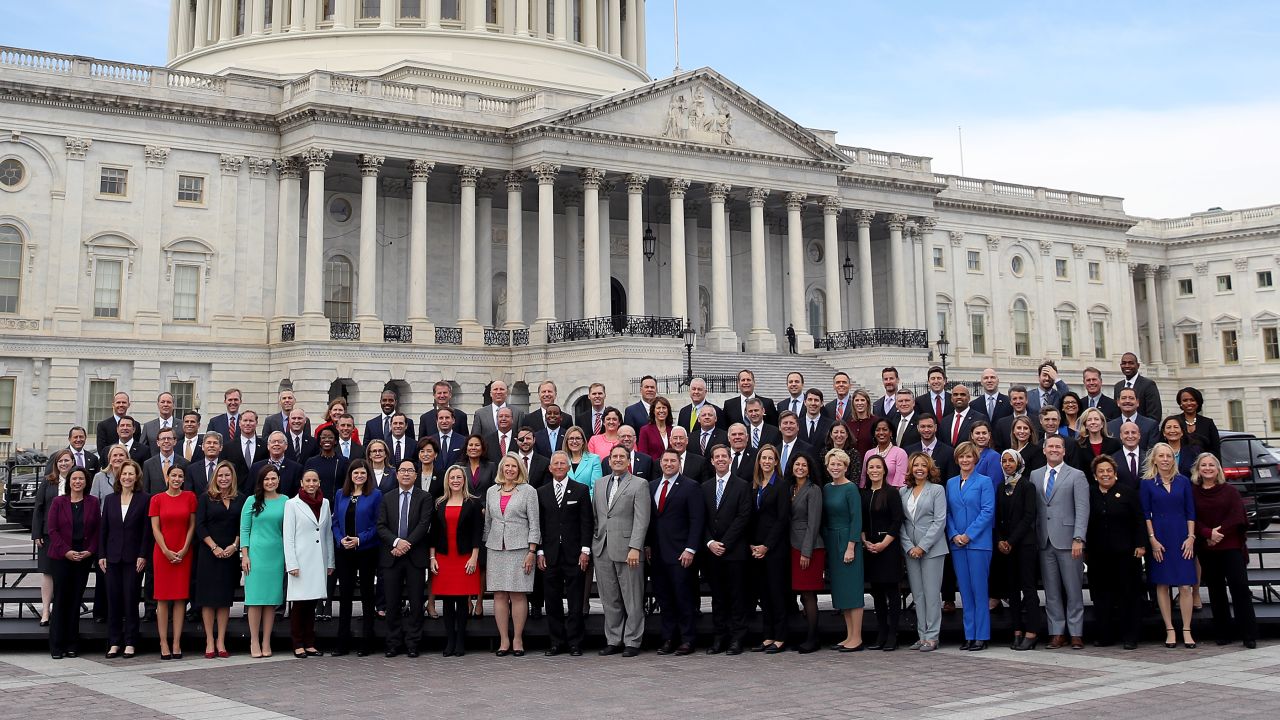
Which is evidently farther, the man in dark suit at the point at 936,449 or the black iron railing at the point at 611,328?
the black iron railing at the point at 611,328

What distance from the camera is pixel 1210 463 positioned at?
47.7ft

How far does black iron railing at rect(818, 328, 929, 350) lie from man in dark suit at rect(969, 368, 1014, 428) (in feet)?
113

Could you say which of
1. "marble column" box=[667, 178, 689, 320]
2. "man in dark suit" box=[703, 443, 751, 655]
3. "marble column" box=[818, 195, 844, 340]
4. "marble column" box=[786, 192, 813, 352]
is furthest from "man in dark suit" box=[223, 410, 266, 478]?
"marble column" box=[818, 195, 844, 340]

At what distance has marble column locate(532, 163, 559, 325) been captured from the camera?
4900cm

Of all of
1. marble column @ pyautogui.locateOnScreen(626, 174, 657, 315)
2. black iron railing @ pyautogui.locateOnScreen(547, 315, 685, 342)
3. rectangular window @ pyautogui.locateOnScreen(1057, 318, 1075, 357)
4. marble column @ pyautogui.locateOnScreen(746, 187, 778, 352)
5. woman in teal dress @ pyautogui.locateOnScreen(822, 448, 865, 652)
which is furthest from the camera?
rectangular window @ pyautogui.locateOnScreen(1057, 318, 1075, 357)

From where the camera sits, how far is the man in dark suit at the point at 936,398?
58.1ft

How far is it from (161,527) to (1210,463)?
40.2ft

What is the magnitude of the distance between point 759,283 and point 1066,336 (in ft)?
84.5

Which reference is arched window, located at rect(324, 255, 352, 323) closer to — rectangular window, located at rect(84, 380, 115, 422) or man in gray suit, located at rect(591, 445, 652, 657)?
rectangular window, located at rect(84, 380, 115, 422)

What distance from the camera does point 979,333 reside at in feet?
224

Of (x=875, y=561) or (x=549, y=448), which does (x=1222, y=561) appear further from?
(x=549, y=448)

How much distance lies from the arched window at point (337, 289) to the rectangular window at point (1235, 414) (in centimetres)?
5437

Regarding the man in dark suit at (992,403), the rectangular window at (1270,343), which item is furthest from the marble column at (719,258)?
the rectangular window at (1270,343)

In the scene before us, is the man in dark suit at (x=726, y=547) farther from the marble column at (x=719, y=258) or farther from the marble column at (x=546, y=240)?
the marble column at (x=719, y=258)
